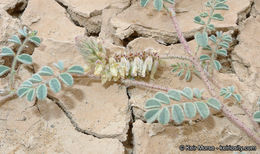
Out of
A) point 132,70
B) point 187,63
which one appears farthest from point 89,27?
point 187,63

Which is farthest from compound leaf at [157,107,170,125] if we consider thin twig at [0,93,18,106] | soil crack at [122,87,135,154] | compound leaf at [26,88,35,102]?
thin twig at [0,93,18,106]

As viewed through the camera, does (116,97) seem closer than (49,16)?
Yes

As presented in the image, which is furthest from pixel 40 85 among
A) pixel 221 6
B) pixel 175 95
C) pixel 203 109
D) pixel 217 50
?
pixel 221 6

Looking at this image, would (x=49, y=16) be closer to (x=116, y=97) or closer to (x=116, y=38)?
(x=116, y=38)

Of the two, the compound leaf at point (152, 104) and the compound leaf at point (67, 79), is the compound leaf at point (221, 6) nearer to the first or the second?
the compound leaf at point (152, 104)

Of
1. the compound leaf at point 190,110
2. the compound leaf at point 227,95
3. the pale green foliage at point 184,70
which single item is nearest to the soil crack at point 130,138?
the pale green foliage at point 184,70

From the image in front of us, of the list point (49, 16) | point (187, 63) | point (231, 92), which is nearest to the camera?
point (231, 92)

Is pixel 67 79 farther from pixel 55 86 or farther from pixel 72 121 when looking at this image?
pixel 72 121
